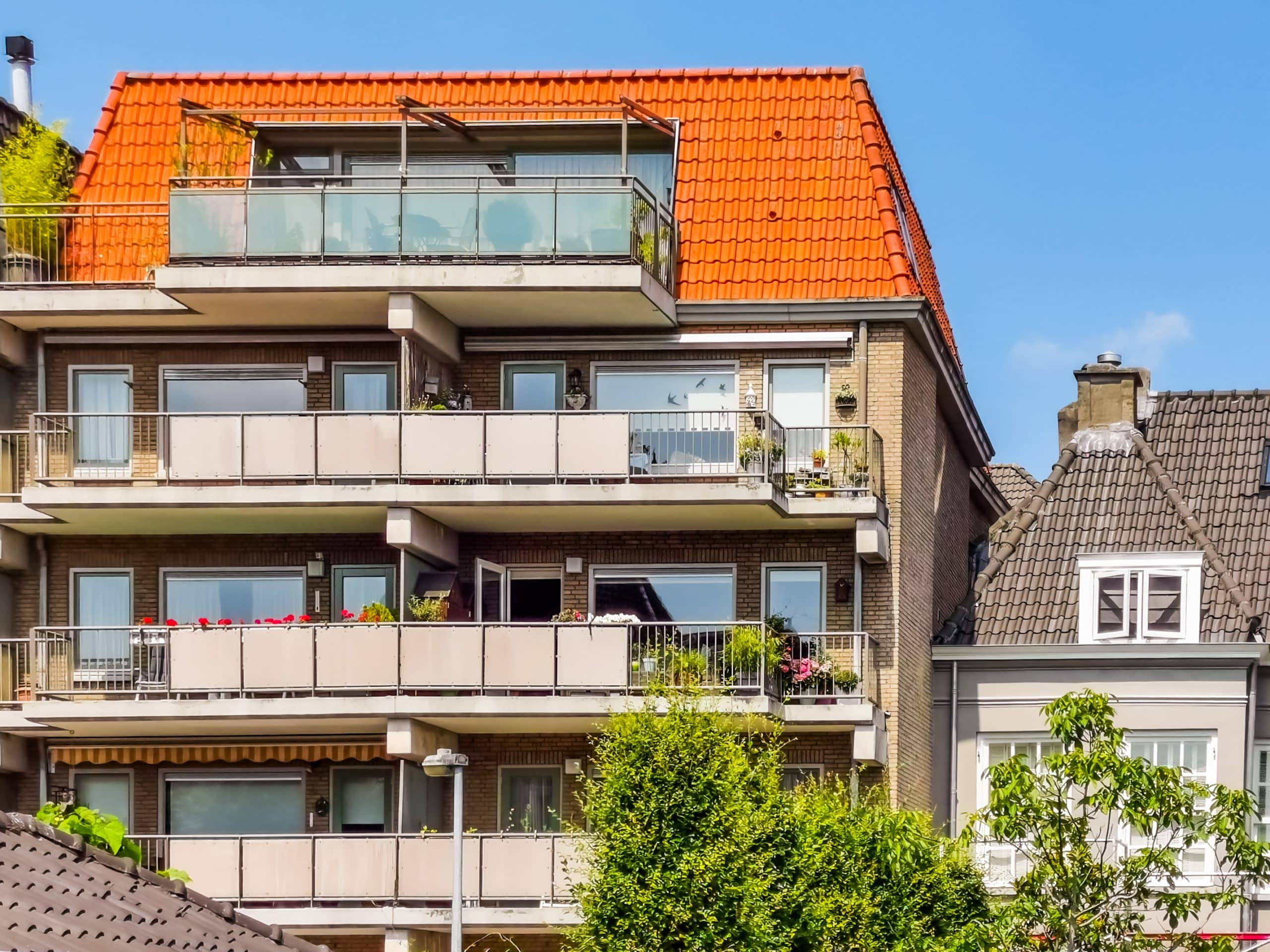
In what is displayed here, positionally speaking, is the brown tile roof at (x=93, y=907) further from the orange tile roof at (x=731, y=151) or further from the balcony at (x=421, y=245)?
the orange tile roof at (x=731, y=151)

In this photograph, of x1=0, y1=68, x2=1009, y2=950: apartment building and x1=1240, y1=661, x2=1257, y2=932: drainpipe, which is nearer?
x1=0, y1=68, x2=1009, y2=950: apartment building

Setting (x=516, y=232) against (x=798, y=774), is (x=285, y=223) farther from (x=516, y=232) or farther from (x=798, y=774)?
(x=798, y=774)

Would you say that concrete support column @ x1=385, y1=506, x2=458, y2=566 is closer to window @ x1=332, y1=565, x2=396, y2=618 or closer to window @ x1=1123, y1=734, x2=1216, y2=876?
window @ x1=332, y1=565, x2=396, y2=618

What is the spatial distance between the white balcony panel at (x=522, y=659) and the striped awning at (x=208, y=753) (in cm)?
262

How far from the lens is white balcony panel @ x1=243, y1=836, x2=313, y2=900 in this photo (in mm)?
37781

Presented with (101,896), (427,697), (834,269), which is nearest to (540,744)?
(427,697)

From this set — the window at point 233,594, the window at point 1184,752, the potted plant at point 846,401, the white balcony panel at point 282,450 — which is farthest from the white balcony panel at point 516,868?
the window at point 1184,752

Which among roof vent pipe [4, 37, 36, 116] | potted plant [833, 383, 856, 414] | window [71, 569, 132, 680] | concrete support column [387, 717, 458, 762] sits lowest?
concrete support column [387, 717, 458, 762]

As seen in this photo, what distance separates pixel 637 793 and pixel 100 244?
1428cm

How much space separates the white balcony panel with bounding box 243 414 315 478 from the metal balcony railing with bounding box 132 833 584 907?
17.4 feet

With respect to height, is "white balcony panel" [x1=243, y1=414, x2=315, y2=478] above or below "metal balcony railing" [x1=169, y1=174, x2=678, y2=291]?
below

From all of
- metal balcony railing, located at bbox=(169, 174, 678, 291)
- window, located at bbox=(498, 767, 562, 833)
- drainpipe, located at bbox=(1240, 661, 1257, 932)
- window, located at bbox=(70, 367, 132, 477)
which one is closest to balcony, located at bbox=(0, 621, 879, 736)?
window, located at bbox=(498, 767, 562, 833)

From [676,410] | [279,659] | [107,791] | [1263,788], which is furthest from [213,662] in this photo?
[1263,788]

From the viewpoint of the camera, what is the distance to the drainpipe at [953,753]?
139 ft
